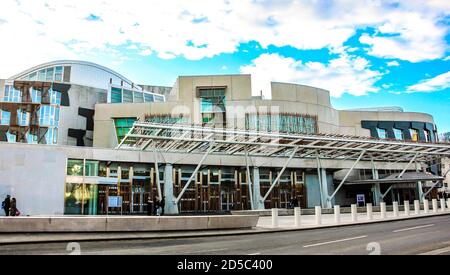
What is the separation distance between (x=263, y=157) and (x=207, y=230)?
24126mm

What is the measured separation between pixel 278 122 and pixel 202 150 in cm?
1378

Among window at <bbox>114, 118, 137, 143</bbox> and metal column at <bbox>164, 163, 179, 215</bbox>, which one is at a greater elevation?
window at <bbox>114, 118, 137, 143</bbox>

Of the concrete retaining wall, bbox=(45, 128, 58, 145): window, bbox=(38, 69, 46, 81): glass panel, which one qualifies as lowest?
the concrete retaining wall

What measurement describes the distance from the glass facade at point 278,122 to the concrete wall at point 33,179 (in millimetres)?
25280

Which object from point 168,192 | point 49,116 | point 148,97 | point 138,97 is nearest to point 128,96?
point 138,97

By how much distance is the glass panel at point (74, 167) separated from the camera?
106 feet

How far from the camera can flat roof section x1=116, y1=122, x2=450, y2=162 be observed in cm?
2930

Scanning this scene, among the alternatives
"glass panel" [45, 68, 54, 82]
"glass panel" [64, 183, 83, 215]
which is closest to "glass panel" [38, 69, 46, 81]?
"glass panel" [45, 68, 54, 82]

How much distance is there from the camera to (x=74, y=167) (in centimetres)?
3266

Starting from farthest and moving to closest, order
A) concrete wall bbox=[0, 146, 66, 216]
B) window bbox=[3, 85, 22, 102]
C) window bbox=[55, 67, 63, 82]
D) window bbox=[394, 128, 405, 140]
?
window bbox=[55, 67, 63, 82], window bbox=[394, 128, 405, 140], window bbox=[3, 85, 22, 102], concrete wall bbox=[0, 146, 66, 216]

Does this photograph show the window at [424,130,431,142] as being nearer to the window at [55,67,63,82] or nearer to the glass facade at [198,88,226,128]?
the glass facade at [198,88,226,128]

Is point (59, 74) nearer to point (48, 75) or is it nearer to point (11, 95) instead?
point (48, 75)

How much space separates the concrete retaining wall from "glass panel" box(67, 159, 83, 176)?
60.4ft
